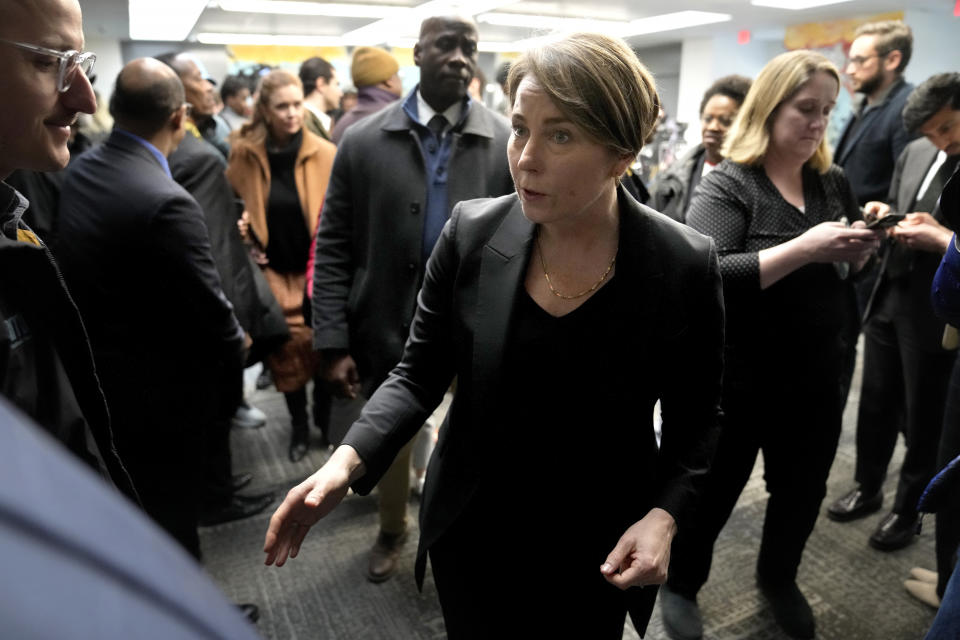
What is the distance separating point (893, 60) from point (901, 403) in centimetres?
183

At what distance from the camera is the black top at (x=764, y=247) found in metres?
1.81

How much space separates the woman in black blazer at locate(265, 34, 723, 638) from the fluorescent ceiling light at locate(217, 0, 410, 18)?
9499mm

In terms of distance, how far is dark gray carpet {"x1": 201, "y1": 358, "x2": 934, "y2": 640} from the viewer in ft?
6.91

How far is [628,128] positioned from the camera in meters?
1.10

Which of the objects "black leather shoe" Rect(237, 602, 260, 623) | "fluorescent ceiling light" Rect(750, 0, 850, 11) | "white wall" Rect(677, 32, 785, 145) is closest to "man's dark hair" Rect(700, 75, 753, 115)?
"black leather shoe" Rect(237, 602, 260, 623)

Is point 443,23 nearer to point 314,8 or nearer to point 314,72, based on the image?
point 314,72

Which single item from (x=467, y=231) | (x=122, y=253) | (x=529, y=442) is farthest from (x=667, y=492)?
(x=122, y=253)

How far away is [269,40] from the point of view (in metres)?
13.2

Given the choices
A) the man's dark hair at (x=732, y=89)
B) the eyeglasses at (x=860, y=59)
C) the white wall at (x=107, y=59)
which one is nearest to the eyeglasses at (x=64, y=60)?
the man's dark hair at (x=732, y=89)

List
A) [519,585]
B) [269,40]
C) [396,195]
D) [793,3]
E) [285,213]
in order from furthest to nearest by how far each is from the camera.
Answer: [269,40], [793,3], [285,213], [396,195], [519,585]

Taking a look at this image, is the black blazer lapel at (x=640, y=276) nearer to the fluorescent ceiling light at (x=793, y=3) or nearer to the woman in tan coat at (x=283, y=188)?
the woman in tan coat at (x=283, y=188)

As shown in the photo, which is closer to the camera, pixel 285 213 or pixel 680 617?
pixel 680 617

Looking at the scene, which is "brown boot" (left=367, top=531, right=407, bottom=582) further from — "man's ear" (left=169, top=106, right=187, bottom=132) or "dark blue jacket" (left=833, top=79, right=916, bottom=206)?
"dark blue jacket" (left=833, top=79, right=916, bottom=206)

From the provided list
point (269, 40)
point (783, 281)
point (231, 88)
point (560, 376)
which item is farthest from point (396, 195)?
point (269, 40)
